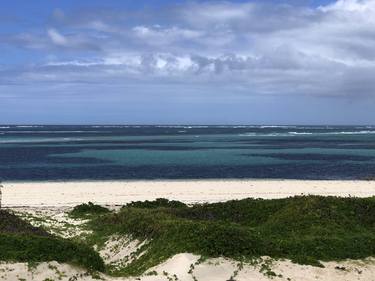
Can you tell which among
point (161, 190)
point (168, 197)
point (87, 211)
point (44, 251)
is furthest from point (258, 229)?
point (161, 190)

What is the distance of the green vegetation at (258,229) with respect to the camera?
68.5 feet

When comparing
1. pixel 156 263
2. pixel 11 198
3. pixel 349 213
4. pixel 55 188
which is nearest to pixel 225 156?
pixel 55 188

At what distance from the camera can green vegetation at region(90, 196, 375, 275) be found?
2089cm

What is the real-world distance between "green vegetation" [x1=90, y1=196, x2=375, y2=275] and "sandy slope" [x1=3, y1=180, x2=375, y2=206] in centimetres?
1311

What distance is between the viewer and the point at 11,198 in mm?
43750

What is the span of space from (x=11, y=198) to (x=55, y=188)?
23.5ft

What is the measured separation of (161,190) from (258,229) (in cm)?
2522

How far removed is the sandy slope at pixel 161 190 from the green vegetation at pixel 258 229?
1311 centimetres

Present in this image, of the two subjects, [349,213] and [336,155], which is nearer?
[349,213]

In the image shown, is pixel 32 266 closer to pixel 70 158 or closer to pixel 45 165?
pixel 45 165

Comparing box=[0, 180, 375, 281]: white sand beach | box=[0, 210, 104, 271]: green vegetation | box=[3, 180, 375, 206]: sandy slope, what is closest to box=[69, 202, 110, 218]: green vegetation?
box=[0, 180, 375, 281]: white sand beach

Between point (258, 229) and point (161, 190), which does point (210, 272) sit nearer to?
point (258, 229)

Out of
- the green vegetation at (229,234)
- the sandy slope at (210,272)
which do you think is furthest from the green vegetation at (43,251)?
the sandy slope at (210,272)

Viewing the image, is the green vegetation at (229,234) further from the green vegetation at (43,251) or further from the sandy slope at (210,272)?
the sandy slope at (210,272)
